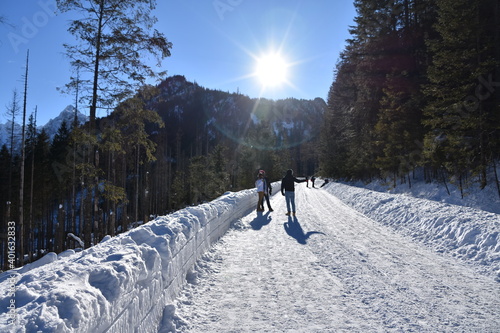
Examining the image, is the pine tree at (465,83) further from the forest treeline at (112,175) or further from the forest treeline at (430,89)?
the forest treeline at (112,175)

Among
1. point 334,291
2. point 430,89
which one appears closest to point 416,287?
point 334,291

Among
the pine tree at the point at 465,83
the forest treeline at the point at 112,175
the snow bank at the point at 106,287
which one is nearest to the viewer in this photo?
the snow bank at the point at 106,287

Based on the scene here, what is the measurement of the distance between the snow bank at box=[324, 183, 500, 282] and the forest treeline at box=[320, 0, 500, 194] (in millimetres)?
5511

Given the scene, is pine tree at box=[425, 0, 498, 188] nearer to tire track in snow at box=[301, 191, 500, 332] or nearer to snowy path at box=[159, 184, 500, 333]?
tire track in snow at box=[301, 191, 500, 332]

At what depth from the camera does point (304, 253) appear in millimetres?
6281

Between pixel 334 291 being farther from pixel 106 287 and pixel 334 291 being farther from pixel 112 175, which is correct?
pixel 112 175

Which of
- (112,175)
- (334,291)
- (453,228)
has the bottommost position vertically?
(334,291)

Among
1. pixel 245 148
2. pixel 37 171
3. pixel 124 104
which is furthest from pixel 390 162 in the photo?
→ pixel 37 171

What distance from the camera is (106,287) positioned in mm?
2334

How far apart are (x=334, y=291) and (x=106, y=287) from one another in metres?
3.33

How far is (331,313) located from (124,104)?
1118 centimetres

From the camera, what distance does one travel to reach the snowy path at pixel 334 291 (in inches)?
130

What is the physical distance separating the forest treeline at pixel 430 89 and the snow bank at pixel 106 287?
1435cm

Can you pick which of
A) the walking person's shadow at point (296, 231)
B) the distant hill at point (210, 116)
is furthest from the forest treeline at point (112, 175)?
the distant hill at point (210, 116)
